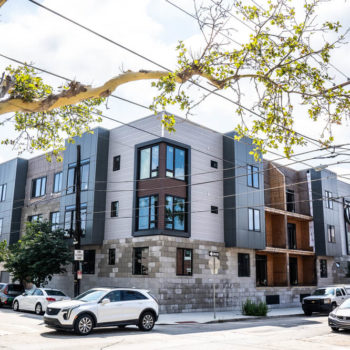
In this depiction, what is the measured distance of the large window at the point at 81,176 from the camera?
28.5 meters

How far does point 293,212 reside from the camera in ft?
118

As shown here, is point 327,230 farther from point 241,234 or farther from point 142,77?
point 142,77

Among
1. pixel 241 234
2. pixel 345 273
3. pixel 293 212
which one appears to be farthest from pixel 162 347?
pixel 345 273

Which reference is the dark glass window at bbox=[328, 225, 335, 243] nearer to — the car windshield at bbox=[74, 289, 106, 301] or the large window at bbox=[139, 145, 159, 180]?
the large window at bbox=[139, 145, 159, 180]

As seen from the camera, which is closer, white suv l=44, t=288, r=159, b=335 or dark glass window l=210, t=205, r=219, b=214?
white suv l=44, t=288, r=159, b=335

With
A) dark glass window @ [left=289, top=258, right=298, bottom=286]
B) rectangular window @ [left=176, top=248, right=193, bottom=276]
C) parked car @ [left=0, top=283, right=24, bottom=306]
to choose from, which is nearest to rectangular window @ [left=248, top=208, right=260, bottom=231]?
rectangular window @ [left=176, top=248, right=193, bottom=276]

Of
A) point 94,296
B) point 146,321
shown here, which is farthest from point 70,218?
point 146,321

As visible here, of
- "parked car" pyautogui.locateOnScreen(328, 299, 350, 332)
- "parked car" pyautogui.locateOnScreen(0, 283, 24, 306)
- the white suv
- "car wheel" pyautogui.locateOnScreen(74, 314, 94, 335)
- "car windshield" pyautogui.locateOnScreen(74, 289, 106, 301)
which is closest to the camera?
"car wheel" pyautogui.locateOnScreen(74, 314, 94, 335)

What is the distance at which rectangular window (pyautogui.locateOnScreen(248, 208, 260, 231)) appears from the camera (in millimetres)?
29109

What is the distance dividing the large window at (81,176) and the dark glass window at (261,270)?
1414cm

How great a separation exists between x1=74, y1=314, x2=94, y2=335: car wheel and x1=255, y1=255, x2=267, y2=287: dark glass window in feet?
64.7

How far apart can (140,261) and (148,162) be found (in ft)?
20.1

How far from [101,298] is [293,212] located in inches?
984

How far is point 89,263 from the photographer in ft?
93.2
